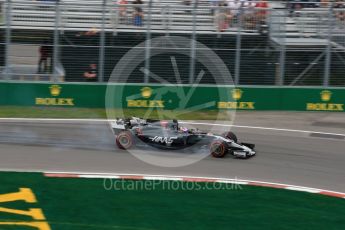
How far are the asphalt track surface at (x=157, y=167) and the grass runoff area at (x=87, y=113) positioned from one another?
0.89 meters

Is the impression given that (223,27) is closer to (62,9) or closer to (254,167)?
(62,9)

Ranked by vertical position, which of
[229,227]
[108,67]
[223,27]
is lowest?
[229,227]

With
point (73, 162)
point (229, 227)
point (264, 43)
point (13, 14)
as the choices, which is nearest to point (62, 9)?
point (13, 14)

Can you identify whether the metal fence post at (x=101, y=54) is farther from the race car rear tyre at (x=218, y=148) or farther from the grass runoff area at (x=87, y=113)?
the race car rear tyre at (x=218, y=148)

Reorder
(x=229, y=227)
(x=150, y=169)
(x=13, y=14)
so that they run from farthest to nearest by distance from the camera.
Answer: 1. (x=13, y=14)
2. (x=150, y=169)
3. (x=229, y=227)

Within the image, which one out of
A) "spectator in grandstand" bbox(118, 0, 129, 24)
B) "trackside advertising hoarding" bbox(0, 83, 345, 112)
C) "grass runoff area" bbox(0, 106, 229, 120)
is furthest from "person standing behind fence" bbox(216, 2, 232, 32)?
"spectator in grandstand" bbox(118, 0, 129, 24)

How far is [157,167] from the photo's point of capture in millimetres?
13328

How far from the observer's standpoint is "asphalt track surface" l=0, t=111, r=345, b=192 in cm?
1305

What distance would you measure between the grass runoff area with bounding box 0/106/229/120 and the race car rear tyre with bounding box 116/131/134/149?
13.1ft

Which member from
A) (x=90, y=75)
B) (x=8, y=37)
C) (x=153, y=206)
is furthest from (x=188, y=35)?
(x=153, y=206)

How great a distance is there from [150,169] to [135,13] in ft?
25.5

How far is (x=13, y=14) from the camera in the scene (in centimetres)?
1928

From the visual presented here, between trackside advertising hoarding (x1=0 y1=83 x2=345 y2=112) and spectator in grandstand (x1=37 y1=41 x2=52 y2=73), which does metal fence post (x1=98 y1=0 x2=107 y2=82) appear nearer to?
trackside advertising hoarding (x1=0 y1=83 x2=345 y2=112)

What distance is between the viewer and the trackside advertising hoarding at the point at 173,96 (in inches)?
761
